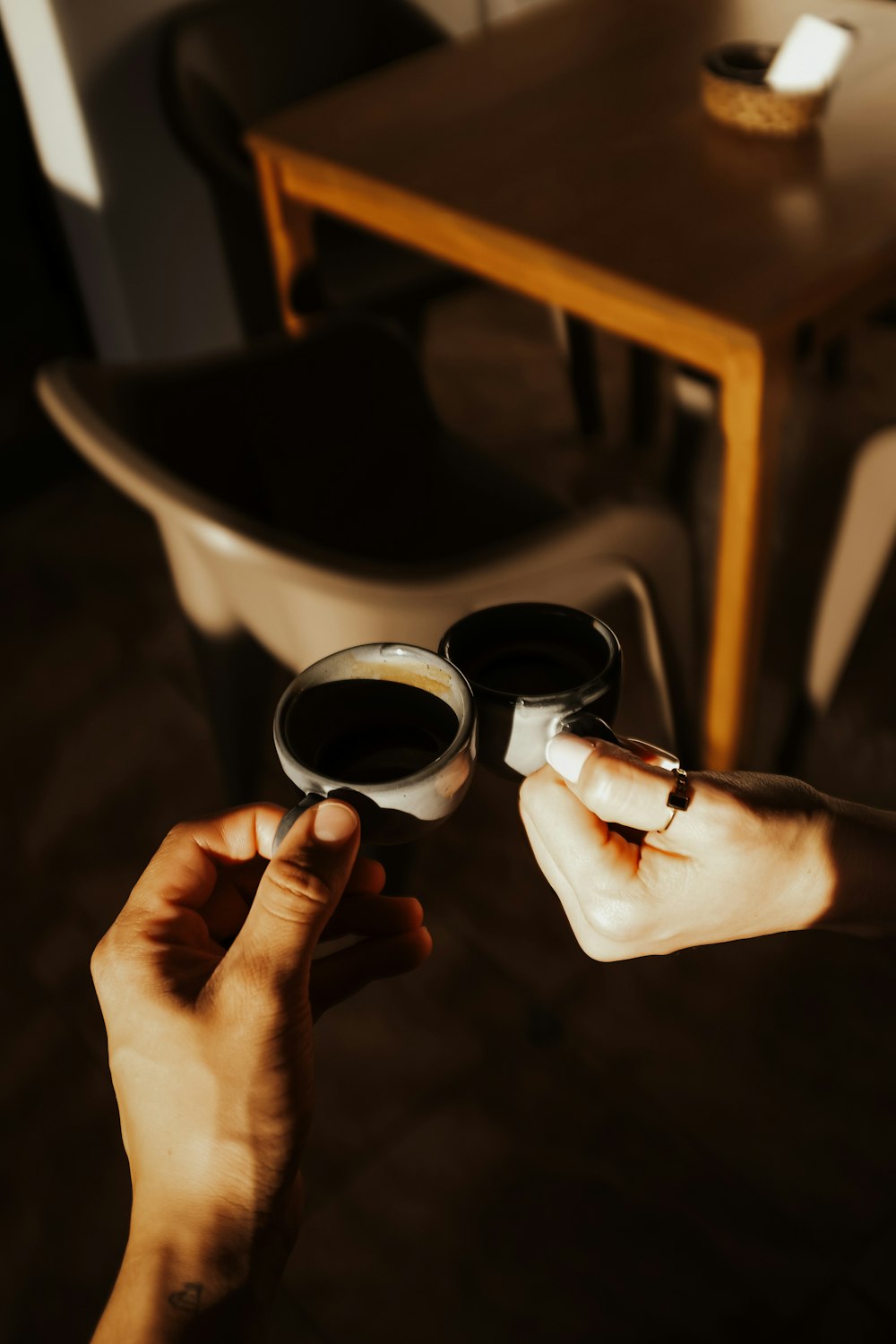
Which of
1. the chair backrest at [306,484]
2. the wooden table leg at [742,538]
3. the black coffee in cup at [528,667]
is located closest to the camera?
the black coffee in cup at [528,667]

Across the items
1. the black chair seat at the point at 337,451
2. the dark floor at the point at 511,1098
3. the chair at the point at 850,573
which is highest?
the black chair seat at the point at 337,451

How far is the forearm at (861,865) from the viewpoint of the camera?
83cm

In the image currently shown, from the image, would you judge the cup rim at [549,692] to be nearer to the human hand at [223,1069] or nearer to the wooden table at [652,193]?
the human hand at [223,1069]

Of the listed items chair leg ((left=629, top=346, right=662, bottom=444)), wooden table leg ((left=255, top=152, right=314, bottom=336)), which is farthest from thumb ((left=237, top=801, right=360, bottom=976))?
chair leg ((left=629, top=346, right=662, bottom=444))

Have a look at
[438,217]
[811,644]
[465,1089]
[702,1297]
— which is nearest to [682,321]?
[438,217]

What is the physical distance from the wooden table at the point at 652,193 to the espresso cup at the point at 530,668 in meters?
0.55

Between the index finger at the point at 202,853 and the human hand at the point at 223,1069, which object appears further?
the index finger at the point at 202,853

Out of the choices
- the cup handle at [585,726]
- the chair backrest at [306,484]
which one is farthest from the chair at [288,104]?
the cup handle at [585,726]

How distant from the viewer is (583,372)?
2.41 metres

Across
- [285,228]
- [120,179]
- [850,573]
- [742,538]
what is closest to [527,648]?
[742,538]

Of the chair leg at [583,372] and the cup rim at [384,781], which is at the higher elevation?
the cup rim at [384,781]

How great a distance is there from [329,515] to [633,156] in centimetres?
63

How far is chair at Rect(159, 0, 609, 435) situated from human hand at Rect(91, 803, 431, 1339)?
1332 mm

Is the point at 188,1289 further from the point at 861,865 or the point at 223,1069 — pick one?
the point at 861,865
